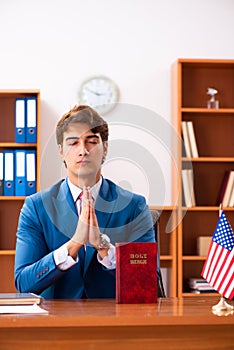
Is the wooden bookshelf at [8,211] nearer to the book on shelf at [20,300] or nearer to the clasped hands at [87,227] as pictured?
the clasped hands at [87,227]

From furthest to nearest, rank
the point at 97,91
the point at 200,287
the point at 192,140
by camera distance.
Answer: the point at 97,91 < the point at 192,140 < the point at 200,287

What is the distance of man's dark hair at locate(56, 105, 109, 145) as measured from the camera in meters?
2.91

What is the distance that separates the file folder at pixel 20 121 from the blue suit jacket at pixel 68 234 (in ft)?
7.20

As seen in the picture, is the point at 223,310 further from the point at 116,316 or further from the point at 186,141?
the point at 186,141

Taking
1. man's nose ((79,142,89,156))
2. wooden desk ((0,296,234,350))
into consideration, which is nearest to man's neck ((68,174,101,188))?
man's nose ((79,142,89,156))

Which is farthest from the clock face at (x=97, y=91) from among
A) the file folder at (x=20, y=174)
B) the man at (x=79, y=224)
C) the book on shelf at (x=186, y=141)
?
the man at (x=79, y=224)

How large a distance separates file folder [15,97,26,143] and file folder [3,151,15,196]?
115mm

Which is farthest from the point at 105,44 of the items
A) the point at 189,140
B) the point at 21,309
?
the point at 21,309

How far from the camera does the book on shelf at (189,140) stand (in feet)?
17.5

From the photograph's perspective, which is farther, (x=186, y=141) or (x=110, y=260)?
(x=186, y=141)

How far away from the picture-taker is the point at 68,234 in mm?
2957

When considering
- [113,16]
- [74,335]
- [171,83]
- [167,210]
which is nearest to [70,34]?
[113,16]

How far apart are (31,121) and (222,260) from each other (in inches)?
103

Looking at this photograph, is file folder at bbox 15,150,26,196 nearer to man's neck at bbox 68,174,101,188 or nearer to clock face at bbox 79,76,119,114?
clock face at bbox 79,76,119,114
